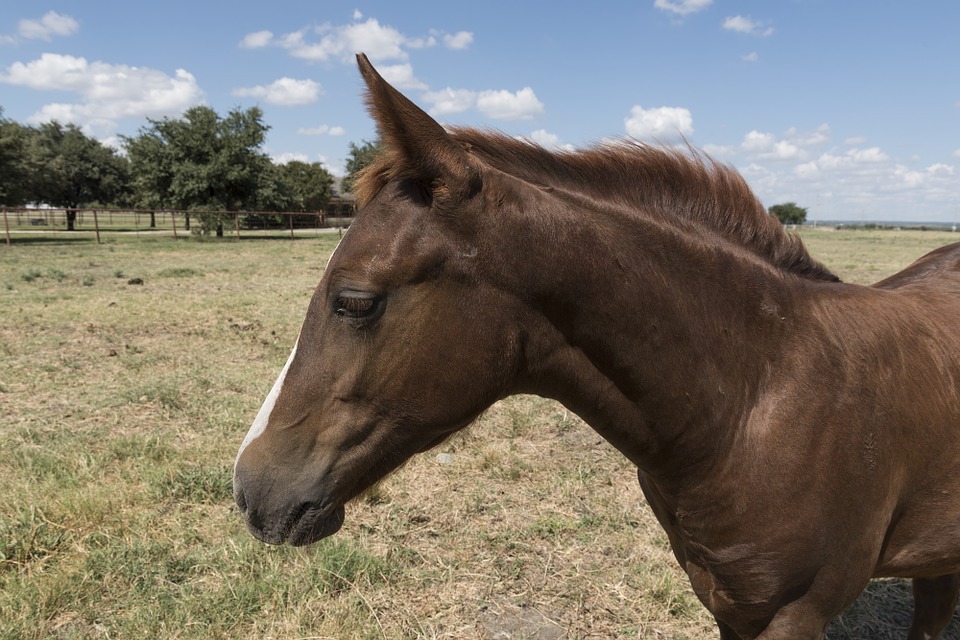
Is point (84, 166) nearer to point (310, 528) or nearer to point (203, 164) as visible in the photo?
point (203, 164)

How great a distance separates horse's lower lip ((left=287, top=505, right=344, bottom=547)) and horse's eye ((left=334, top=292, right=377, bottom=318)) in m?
0.60

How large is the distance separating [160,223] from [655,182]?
57430 mm

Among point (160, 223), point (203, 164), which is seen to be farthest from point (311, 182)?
point (203, 164)

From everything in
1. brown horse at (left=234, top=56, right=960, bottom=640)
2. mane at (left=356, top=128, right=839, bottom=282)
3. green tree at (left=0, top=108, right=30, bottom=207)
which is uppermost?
green tree at (left=0, top=108, right=30, bottom=207)

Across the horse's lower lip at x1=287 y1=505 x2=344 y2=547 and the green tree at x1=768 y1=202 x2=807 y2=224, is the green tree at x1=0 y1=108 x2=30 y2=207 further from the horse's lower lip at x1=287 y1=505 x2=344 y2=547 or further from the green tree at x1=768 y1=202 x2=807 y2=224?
the green tree at x1=768 y1=202 x2=807 y2=224

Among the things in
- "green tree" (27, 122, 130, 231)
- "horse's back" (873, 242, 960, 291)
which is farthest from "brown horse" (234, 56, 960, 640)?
"green tree" (27, 122, 130, 231)

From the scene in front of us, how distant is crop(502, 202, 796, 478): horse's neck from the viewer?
5.45ft

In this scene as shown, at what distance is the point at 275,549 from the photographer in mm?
3441

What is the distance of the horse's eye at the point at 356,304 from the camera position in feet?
5.16

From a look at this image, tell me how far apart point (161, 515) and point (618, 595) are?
3032 millimetres

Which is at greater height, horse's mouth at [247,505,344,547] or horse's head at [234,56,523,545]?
horse's head at [234,56,523,545]

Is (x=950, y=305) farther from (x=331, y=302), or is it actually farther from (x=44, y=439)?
(x=44, y=439)

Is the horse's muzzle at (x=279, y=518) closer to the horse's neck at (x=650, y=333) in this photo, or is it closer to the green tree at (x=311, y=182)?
the horse's neck at (x=650, y=333)

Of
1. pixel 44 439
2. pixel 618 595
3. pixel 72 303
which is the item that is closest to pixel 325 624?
pixel 618 595
